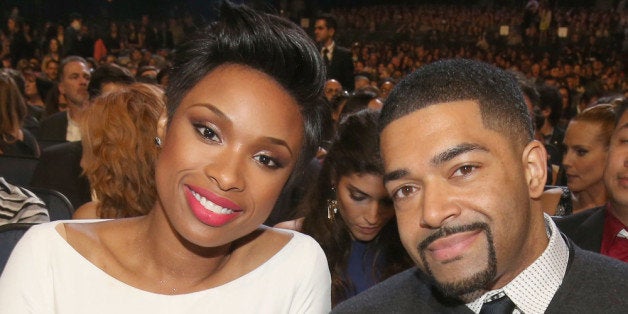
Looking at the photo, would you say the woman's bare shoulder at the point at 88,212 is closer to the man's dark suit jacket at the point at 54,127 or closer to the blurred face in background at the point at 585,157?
the blurred face in background at the point at 585,157

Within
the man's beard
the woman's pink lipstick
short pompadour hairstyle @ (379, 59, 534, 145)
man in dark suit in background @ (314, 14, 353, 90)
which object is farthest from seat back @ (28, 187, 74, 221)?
man in dark suit in background @ (314, 14, 353, 90)

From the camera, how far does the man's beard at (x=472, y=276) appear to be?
1470mm

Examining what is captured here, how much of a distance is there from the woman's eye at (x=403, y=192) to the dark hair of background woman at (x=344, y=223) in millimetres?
1049

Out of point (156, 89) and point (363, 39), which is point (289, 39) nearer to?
point (156, 89)

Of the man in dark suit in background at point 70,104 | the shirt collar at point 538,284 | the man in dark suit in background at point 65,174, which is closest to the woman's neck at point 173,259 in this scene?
the shirt collar at point 538,284

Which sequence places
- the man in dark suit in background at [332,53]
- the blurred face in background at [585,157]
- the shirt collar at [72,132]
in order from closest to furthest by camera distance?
the blurred face in background at [585,157] < the shirt collar at [72,132] < the man in dark suit in background at [332,53]

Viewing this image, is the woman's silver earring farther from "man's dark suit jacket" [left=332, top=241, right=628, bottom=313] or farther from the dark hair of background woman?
"man's dark suit jacket" [left=332, top=241, right=628, bottom=313]

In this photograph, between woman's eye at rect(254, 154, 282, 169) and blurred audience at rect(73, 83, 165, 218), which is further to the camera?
blurred audience at rect(73, 83, 165, 218)

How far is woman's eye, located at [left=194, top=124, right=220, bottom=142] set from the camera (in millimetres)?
1637

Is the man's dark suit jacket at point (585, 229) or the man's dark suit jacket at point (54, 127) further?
the man's dark suit jacket at point (54, 127)

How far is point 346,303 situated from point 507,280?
1.11ft

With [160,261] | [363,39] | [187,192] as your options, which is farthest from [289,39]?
[363,39]

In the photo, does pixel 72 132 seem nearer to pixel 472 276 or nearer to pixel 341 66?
A: pixel 341 66

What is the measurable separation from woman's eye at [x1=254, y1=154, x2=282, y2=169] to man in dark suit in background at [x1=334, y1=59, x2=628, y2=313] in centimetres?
24
